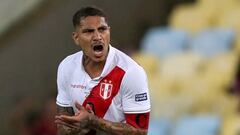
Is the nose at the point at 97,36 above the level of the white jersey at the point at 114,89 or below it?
above

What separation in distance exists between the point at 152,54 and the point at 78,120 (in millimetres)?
3766

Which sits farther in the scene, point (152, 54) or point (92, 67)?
point (152, 54)

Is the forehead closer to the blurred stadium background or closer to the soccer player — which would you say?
the soccer player

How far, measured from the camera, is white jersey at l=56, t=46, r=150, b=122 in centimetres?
238

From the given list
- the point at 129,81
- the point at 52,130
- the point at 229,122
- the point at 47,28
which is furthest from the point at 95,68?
the point at 47,28

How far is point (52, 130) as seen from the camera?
5.37m

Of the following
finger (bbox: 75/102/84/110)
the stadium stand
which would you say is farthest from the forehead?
the stadium stand

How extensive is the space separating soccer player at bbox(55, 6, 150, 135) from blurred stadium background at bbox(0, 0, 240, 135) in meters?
2.73

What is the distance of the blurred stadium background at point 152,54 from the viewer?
5.39m

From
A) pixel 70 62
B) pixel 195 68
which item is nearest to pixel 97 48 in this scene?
pixel 70 62

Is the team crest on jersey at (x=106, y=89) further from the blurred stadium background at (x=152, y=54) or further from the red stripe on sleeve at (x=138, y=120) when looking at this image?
the blurred stadium background at (x=152, y=54)

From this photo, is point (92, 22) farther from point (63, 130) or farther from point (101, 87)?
point (63, 130)

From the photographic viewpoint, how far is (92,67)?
2428 millimetres

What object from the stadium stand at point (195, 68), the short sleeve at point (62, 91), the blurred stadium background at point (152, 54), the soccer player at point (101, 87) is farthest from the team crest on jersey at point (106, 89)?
the blurred stadium background at point (152, 54)
